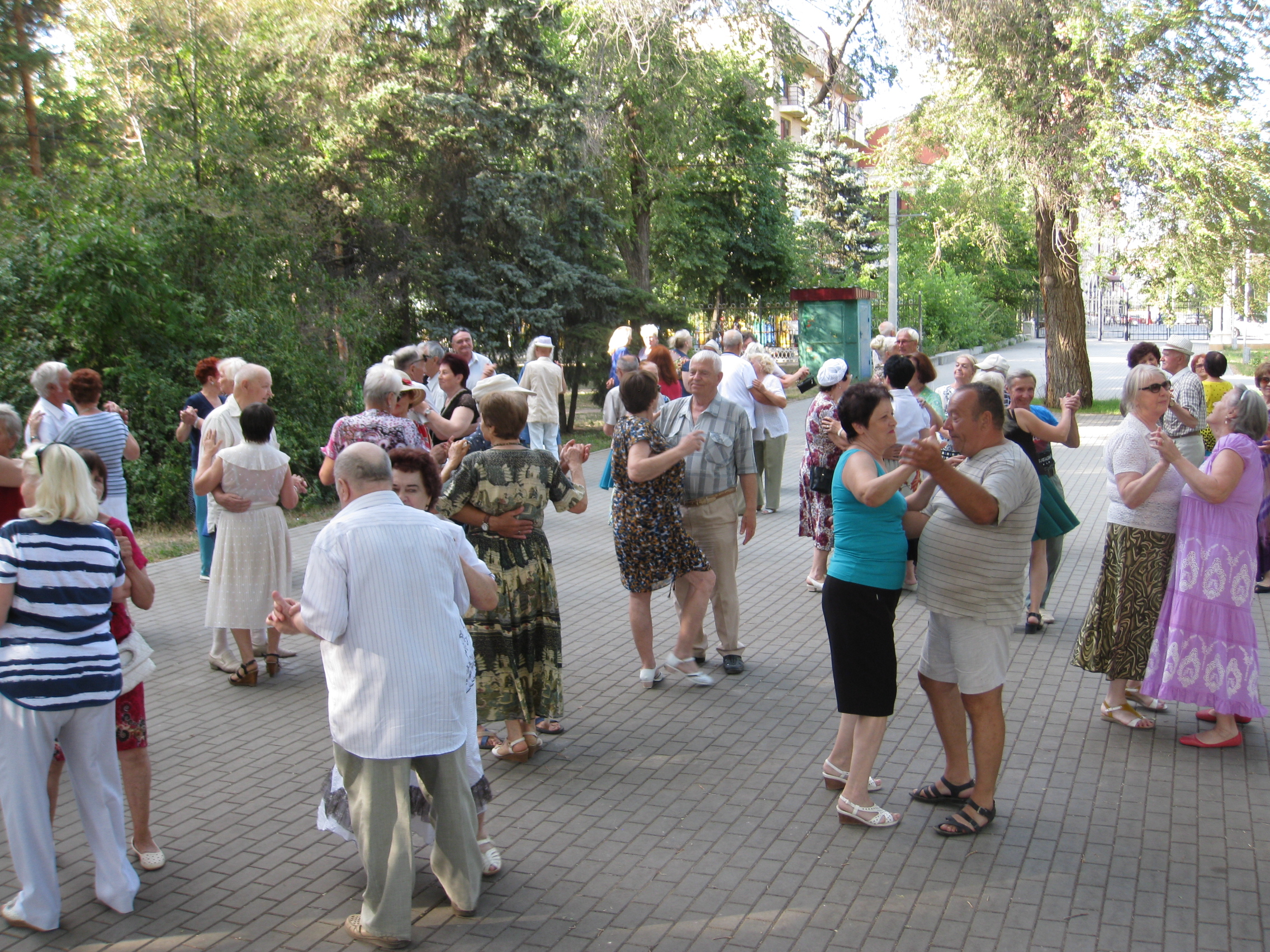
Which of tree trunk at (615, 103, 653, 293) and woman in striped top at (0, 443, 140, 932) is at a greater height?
tree trunk at (615, 103, 653, 293)

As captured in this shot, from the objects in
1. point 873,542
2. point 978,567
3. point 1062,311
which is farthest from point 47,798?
point 1062,311

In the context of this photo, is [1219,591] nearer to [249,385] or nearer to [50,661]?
[50,661]

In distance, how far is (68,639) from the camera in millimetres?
3846

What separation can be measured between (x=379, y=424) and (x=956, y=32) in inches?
581

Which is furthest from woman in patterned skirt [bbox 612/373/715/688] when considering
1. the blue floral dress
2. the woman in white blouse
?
the woman in white blouse

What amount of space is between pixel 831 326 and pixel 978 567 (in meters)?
20.7

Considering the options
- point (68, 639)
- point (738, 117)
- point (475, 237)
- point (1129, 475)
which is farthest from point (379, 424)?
point (738, 117)

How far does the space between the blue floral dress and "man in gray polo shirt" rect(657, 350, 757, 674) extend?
23cm

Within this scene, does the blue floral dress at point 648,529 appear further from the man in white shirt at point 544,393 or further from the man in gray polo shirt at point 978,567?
the man in white shirt at point 544,393

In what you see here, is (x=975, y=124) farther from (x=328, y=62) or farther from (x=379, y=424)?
(x=379, y=424)

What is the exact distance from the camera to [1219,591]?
17.3 feet

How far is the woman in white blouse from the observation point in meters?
11.1

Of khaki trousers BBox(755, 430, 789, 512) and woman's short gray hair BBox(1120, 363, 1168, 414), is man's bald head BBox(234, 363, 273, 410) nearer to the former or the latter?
woman's short gray hair BBox(1120, 363, 1168, 414)

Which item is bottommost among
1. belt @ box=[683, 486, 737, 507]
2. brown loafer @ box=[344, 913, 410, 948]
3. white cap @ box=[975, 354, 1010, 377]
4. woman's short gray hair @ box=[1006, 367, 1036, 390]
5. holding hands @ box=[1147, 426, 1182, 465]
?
brown loafer @ box=[344, 913, 410, 948]
